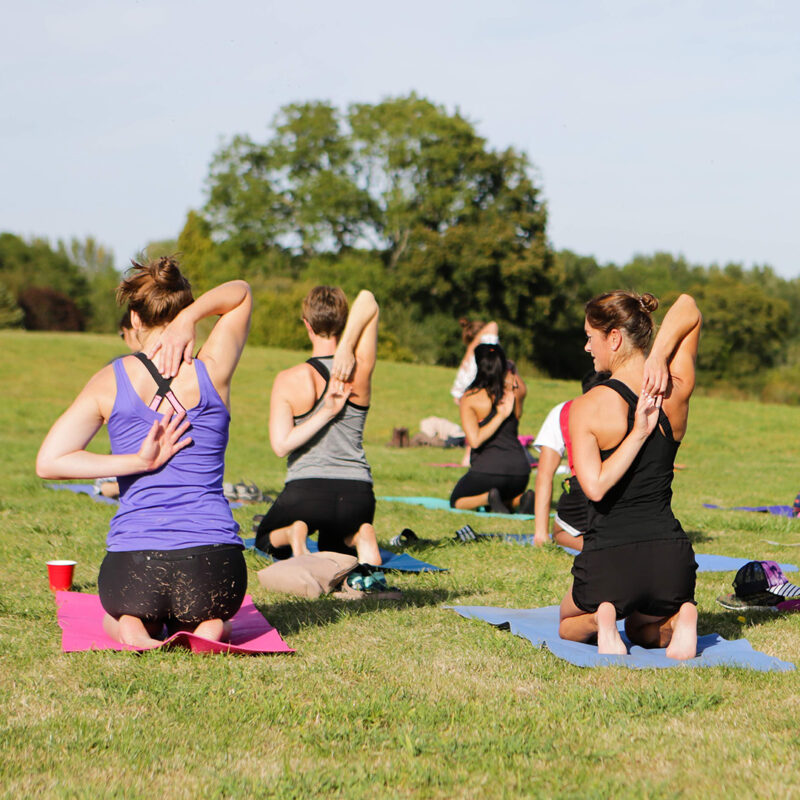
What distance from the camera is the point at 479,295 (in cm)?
5238

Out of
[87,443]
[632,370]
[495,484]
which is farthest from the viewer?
[495,484]

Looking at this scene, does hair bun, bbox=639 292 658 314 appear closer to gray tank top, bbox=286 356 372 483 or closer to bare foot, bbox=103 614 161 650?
gray tank top, bbox=286 356 372 483

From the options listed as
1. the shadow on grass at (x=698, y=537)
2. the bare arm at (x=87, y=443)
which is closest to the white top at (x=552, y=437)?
the shadow on grass at (x=698, y=537)

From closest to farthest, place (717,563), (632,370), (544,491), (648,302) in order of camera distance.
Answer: (632,370)
(648,302)
(717,563)
(544,491)

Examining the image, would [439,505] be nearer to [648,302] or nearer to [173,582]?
[648,302]

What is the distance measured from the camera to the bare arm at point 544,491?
767 cm

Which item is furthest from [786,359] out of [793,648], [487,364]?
[793,648]

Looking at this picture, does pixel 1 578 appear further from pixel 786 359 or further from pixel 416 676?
pixel 786 359

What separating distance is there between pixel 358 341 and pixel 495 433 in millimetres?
3722

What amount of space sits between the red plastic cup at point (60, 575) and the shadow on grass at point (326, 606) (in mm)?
1081

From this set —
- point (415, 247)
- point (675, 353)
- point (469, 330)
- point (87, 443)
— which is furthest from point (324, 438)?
point (415, 247)

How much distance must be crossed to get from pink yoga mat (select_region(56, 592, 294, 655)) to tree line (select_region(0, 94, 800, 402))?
4319 cm

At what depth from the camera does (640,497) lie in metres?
4.36

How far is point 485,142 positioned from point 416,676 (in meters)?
55.2
